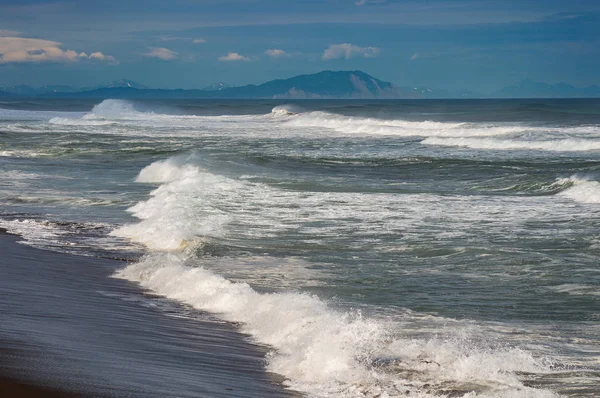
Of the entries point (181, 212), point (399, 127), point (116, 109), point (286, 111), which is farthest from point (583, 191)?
point (116, 109)

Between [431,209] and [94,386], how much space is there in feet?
41.1

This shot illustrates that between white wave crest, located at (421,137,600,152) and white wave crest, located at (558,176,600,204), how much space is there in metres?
17.3

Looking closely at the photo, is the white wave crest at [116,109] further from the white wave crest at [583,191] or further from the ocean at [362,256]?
the white wave crest at [583,191]

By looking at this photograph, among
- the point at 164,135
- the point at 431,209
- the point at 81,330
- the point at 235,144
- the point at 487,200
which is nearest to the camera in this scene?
the point at 81,330

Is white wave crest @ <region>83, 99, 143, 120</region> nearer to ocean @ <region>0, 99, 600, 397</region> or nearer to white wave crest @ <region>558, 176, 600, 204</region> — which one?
ocean @ <region>0, 99, 600, 397</region>

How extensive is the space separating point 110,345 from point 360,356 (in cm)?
211

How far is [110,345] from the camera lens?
7570mm

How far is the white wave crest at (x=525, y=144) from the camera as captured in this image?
38750 millimetres

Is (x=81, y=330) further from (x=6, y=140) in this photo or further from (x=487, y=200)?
(x=6, y=140)

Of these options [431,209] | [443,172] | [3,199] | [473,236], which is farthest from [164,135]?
[473,236]

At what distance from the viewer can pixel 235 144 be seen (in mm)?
43531

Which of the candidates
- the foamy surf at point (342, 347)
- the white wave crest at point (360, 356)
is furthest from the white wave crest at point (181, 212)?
the white wave crest at point (360, 356)

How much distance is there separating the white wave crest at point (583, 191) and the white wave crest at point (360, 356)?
37.5 feet

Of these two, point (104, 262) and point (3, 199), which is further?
point (3, 199)
